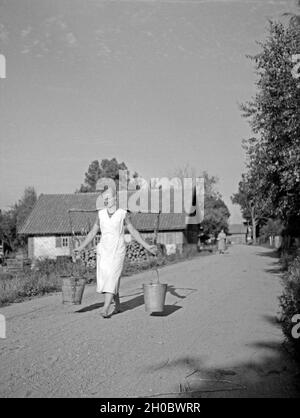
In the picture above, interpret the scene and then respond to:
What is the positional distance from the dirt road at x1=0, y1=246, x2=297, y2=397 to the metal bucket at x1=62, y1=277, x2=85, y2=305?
0.17 m

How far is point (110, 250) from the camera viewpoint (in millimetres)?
8914

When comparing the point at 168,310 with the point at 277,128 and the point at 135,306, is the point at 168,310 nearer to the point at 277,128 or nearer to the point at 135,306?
the point at 135,306

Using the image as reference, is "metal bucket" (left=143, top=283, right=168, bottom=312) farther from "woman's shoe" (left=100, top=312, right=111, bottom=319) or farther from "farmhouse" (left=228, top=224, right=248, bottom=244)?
"farmhouse" (left=228, top=224, right=248, bottom=244)

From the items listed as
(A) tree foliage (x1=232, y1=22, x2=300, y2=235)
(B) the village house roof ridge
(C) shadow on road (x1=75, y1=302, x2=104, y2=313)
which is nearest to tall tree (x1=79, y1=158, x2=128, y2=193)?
(B) the village house roof ridge

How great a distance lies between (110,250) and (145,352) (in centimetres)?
295

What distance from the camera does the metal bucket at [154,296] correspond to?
8750 mm

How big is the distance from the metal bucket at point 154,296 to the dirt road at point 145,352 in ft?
0.65

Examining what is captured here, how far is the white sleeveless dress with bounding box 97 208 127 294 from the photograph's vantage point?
8.87 meters

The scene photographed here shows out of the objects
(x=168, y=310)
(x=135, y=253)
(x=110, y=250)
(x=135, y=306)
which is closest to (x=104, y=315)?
(x=110, y=250)

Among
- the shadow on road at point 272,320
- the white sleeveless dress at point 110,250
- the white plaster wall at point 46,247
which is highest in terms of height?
the white sleeveless dress at point 110,250

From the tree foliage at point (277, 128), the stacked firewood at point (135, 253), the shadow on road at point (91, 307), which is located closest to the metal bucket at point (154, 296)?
the shadow on road at point (91, 307)

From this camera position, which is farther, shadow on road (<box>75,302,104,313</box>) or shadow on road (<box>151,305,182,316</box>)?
shadow on road (<box>75,302,104,313</box>)

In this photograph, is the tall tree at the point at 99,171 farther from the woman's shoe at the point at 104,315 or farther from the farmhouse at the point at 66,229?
the woman's shoe at the point at 104,315
